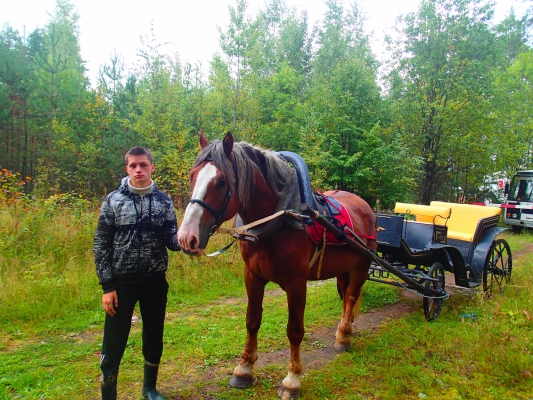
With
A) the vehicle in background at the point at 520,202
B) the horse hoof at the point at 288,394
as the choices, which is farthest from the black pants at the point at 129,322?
the vehicle in background at the point at 520,202

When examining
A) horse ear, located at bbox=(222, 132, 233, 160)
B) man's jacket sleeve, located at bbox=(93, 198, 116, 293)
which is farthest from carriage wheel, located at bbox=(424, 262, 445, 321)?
man's jacket sleeve, located at bbox=(93, 198, 116, 293)

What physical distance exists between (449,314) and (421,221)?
4.77 ft

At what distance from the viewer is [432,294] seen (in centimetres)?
421

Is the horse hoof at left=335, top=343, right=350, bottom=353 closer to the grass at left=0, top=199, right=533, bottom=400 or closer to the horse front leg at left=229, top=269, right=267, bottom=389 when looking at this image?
the grass at left=0, top=199, right=533, bottom=400

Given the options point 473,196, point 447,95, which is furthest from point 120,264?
point 473,196

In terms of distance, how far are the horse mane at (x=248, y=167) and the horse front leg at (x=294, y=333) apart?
0.79m

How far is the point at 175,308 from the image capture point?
4488 mm

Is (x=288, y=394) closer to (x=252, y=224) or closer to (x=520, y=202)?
(x=252, y=224)

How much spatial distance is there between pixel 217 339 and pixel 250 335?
2.78ft

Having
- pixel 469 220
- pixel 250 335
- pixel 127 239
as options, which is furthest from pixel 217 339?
pixel 469 220

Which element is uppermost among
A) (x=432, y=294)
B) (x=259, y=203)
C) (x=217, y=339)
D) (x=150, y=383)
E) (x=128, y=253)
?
(x=259, y=203)

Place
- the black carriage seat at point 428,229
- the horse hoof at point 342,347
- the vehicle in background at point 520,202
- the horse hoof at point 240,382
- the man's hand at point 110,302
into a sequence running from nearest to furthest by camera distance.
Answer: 1. the man's hand at point 110,302
2. the horse hoof at point 240,382
3. the horse hoof at point 342,347
4. the black carriage seat at point 428,229
5. the vehicle in background at point 520,202

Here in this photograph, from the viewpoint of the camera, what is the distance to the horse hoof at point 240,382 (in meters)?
2.78

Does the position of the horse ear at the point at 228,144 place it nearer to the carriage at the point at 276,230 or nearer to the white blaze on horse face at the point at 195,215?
the carriage at the point at 276,230
